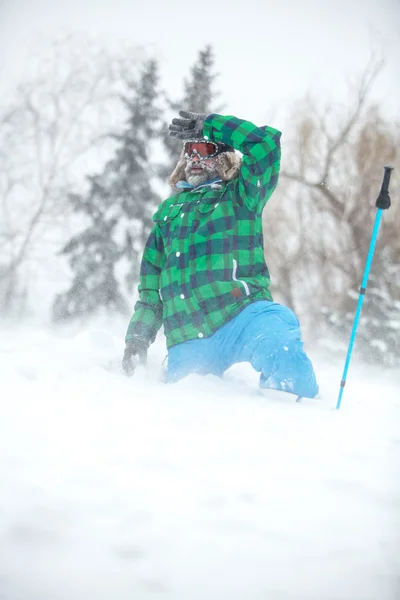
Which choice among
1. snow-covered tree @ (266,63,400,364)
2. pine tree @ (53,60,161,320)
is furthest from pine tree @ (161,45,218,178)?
snow-covered tree @ (266,63,400,364)

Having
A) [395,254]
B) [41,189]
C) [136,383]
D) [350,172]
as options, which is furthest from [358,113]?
[136,383]

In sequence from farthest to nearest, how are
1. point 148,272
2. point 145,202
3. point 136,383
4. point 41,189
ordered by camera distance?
point 41,189, point 145,202, point 148,272, point 136,383

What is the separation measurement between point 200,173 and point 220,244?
0.55 meters

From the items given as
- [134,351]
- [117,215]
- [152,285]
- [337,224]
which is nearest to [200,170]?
[152,285]

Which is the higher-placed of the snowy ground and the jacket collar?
the jacket collar

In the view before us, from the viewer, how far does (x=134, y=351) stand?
8.84 feet

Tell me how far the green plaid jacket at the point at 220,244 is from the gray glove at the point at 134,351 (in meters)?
0.04

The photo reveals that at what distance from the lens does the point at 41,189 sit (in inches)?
484

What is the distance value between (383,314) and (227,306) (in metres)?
7.22

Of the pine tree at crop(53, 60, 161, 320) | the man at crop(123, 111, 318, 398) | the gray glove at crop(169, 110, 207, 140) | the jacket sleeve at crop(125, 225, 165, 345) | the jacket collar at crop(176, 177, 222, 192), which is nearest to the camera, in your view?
the man at crop(123, 111, 318, 398)

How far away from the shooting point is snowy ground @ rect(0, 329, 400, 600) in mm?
808

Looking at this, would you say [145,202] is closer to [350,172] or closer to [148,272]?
[350,172]

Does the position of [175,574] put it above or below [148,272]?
below

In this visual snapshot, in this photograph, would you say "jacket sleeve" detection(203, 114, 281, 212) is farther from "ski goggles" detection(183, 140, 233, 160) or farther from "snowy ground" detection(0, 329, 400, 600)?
"snowy ground" detection(0, 329, 400, 600)
